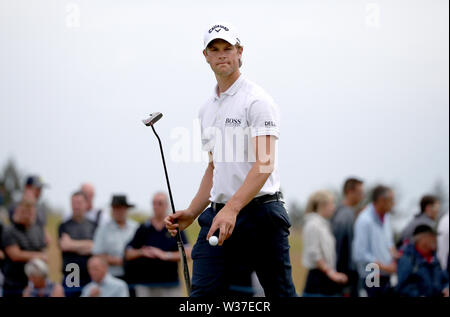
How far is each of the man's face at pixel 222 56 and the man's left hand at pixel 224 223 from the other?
0.92 metres

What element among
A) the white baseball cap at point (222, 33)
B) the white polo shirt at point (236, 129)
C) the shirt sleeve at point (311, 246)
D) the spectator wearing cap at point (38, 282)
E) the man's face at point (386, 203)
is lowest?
the spectator wearing cap at point (38, 282)

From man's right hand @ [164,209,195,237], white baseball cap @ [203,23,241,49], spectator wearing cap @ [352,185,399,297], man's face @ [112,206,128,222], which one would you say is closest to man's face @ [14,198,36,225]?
man's face @ [112,206,128,222]

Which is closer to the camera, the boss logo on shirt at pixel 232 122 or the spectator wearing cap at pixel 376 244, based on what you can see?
the boss logo on shirt at pixel 232 122

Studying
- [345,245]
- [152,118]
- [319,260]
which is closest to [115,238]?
[319,260]

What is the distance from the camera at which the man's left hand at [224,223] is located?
196 inches

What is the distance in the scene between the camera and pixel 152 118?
562cm

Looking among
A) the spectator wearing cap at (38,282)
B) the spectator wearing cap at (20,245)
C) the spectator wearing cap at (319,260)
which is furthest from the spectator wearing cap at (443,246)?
the spectator wearing cap at (20,245)

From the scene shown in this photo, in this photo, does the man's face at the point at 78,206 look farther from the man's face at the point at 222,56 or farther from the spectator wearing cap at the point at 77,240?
the man's face at the point at 222,56

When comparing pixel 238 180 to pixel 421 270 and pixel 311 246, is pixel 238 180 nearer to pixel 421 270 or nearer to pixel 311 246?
pixel 311 246

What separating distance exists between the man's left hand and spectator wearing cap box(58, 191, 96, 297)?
455 centimetres

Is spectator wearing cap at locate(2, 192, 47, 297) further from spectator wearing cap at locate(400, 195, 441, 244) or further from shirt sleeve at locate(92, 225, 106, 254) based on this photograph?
spectator wearing cap at locate(400, 195, 441, 244)

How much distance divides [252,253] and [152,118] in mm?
1157
